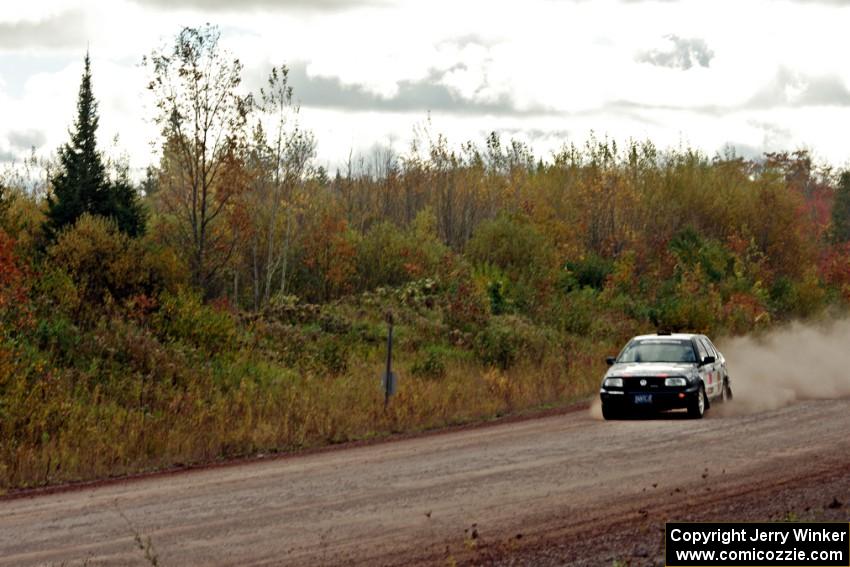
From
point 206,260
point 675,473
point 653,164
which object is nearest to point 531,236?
point 206,260

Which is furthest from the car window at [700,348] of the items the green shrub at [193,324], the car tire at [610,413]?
the green shrub at [193,324]

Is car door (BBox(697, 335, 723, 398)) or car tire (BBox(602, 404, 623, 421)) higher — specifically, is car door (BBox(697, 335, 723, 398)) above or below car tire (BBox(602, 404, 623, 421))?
above

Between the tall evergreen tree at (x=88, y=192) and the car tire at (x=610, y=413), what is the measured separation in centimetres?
1809

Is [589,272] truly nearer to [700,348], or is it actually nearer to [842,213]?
[700,348]

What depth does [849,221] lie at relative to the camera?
98812 millimetres

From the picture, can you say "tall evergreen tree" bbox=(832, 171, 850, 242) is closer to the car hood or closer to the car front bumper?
the car hood

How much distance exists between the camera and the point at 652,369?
2234 centimetres

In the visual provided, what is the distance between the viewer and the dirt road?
11.3m

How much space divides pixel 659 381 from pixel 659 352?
1466 millimetres

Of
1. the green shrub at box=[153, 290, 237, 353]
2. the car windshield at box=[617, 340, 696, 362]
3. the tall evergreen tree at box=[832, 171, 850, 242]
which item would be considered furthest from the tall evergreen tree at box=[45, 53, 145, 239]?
the tall evergreen tree at box=[832, 171, 850, 242]

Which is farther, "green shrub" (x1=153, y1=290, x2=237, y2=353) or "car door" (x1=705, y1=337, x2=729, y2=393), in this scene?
"green shrub" (x1=153, y1=290, x2=237, y2=353)

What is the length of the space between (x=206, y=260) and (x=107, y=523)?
1059 inches

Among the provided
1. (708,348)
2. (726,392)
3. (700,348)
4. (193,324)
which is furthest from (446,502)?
(193,324)

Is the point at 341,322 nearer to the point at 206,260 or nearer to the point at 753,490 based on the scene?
the point at 206,260
